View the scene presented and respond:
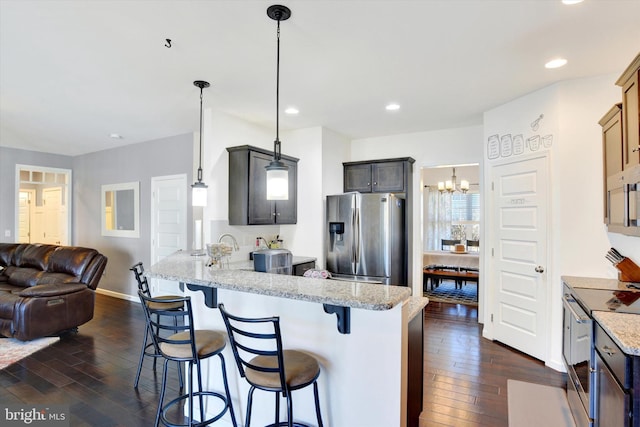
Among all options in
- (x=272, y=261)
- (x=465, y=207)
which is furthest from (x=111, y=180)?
(x=465, y=207)

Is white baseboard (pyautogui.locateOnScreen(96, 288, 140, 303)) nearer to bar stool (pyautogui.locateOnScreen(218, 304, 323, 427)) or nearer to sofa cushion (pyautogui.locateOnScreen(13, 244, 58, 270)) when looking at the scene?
sofa cushion (pyautogui.locateOnScreen(13, 244, 58, 270))

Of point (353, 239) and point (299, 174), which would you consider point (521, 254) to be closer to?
point (353, 239)

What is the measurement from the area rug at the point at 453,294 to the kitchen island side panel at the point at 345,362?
178 inches

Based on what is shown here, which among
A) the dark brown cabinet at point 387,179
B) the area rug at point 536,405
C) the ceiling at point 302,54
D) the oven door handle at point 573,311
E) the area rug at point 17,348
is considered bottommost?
the area rug at point 536,405

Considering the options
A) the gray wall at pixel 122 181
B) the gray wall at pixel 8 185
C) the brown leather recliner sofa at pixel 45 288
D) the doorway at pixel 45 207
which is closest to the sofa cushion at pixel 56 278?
the brown leather recliner sofa at pixel 45 288

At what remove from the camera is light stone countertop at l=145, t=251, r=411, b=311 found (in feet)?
5.08

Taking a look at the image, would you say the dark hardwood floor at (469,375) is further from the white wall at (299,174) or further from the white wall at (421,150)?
the white wall at (299,174)

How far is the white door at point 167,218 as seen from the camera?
525 cm

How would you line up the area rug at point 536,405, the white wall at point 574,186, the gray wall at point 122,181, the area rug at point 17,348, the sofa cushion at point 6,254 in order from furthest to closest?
1. the gray wall at point 122,181
2. the sofa cushion at point 6,254
3. the area rug at point 17,348
4. the white wall at point 574,186
5. the area rug at point 536,405

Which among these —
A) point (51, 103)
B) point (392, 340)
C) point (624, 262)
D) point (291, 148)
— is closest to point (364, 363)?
point (392, 340)

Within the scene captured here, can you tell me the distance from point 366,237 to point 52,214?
269 inches

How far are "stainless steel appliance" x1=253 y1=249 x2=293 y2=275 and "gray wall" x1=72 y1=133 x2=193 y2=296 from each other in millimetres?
1996

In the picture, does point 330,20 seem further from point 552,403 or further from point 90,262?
point 90,262

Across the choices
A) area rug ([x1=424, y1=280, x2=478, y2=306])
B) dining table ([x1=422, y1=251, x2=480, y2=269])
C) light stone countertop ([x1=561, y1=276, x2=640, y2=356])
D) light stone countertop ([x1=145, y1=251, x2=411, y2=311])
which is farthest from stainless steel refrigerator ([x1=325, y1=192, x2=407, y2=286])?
light stone countertop ([x1=561, y1=276, x2=640, y2=356])
